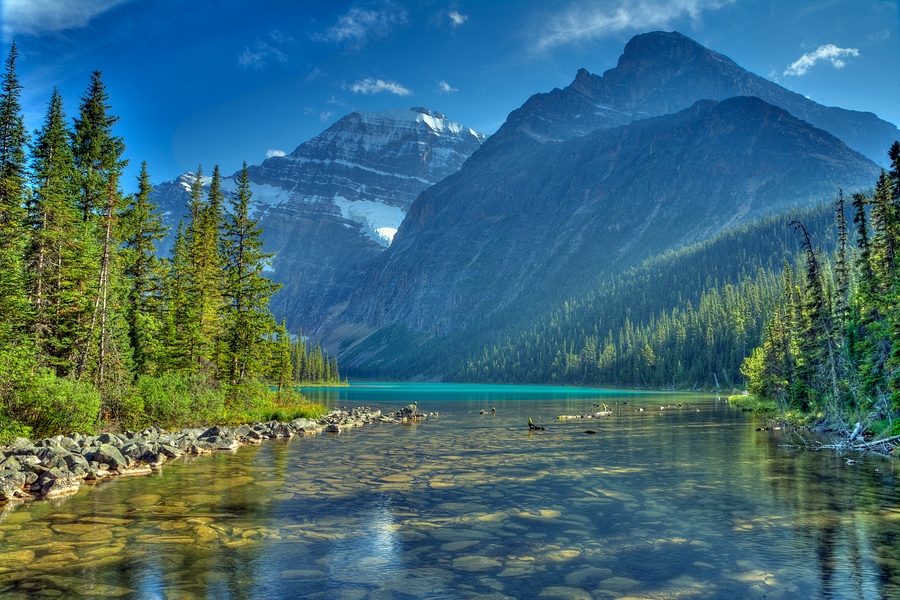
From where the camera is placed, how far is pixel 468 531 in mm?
13172

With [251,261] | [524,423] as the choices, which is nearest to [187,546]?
[251,261]

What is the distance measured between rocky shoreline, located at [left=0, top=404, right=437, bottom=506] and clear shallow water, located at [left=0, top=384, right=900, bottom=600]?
922 millimetres

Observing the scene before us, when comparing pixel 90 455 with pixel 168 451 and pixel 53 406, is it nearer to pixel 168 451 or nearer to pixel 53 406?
pixel 168 451

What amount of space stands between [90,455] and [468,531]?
15256 mm

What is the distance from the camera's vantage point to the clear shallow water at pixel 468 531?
960cm

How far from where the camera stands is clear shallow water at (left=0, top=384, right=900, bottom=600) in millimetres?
9602

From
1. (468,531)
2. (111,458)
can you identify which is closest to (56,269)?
(111,458)

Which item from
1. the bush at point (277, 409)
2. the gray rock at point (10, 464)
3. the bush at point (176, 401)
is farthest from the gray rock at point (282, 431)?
the gray rock at point (10, 464)

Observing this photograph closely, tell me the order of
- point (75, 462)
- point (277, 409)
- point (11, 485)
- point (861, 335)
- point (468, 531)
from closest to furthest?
point (468, 531) → point (11, 485) → point (75, 462) → point (861, 335) → point (277, 409)

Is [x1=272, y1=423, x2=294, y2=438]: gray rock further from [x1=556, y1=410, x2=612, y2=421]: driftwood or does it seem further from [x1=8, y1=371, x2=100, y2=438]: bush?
[x1=556, y1=410, x2=612, y2=421]: driftwood

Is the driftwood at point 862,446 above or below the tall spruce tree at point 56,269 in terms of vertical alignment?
below

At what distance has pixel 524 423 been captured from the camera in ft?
151

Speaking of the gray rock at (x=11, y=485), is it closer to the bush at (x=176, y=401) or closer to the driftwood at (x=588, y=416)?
the bush at (x=176, y=401)

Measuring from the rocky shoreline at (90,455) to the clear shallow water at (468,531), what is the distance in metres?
0.92
